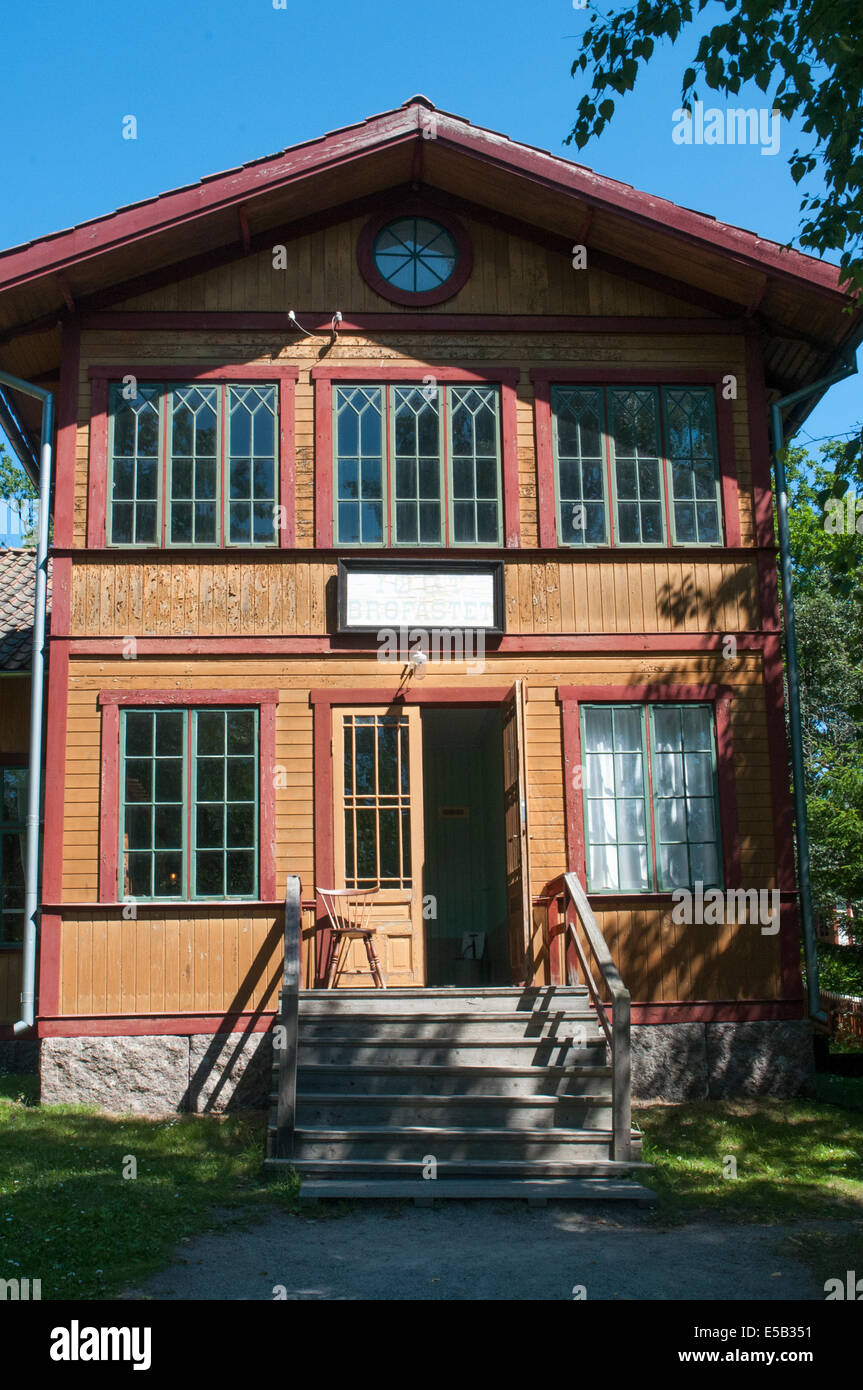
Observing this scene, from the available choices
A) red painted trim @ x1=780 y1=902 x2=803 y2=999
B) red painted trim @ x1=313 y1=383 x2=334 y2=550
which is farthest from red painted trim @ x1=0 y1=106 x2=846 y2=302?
red painted trim @ x1=780 y1=902 x2=803 y2=999

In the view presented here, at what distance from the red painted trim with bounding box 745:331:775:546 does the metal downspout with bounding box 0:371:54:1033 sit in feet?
21.2

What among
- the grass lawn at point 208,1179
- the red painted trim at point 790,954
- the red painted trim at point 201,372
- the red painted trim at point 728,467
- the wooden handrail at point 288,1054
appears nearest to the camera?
the grass lawn at point 208,1179

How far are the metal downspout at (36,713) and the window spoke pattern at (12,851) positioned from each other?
4.86 feet

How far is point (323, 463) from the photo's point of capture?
11.8 m

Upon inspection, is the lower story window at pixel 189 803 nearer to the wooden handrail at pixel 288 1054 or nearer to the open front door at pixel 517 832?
the wooden handrail at pixel 288 1054

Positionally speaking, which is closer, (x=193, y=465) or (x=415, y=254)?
(x=193, y=465)

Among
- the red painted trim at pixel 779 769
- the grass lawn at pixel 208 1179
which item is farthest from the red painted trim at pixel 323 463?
the grass lawn at pixel 208 1179

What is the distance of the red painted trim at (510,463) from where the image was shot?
11844mm

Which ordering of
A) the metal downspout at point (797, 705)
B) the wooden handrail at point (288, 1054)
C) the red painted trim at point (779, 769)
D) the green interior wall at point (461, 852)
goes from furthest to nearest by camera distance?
the green interior wall at point (461, 852) < the red painted trim at point (779, 769) < the metal downspout at point (797, 705) < the wooden handrail at point (288, 1054)

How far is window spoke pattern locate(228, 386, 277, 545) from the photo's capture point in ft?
38.5

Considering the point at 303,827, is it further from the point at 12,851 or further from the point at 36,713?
the point at 12,851

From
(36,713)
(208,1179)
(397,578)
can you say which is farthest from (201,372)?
(208,1179)

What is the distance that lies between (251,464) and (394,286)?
2.21 m
